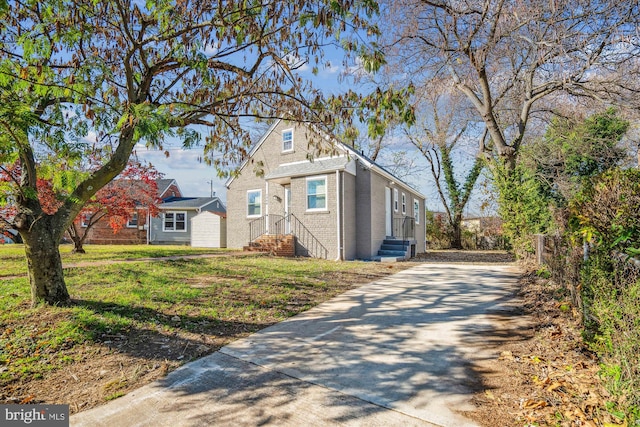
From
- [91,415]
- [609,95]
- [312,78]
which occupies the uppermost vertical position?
[609,95]

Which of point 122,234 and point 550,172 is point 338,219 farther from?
point 122,234

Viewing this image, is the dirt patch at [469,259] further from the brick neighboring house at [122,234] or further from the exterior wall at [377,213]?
the brick neighboring house at [122,234]

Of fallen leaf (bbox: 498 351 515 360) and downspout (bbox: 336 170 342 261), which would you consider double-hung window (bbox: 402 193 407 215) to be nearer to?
downspout (bbox: 336 170 342 261)

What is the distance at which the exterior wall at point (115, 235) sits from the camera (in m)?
26.8

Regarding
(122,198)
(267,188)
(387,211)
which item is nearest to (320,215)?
(267,188)

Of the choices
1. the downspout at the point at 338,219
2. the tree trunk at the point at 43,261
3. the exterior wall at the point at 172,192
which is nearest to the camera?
the tree trunk at the point at 43,261

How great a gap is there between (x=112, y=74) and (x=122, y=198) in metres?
9.87

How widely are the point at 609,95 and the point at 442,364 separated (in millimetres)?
10906

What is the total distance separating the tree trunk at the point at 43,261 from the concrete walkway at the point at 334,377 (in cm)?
313

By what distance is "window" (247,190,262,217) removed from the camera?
58.7 feet

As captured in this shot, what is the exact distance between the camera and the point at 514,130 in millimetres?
15508

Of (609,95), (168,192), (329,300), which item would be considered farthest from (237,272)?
(168,192)

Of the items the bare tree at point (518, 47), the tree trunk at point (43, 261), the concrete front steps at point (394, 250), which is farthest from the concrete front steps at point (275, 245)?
the tree trunk at point (43, 261)

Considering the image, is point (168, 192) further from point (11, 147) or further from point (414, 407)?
point (414, 407)
